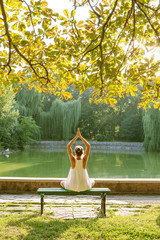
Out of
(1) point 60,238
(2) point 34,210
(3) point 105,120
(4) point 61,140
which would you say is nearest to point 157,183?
(2) point 34,210

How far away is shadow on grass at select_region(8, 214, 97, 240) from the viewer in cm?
268

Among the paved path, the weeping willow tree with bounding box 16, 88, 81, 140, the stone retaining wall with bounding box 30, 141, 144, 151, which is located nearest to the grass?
the paved path

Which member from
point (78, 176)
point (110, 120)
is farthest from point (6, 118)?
point (110, 120)

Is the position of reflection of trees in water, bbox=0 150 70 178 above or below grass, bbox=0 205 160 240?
below

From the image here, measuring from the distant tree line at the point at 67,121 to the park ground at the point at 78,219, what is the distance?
37.8ft

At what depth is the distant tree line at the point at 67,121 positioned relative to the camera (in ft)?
67.1

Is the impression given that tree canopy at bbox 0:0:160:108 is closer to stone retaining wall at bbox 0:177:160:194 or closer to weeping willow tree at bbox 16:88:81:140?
stone retaining wall at bbox 0:177:160:194

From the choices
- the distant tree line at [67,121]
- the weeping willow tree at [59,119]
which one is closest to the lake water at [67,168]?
the distant tree line at [67,121]

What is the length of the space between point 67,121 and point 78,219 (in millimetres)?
22754

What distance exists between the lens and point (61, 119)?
26062 mm

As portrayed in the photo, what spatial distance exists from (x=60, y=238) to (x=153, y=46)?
6.54 feet

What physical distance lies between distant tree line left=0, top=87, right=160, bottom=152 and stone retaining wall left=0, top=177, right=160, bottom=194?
10563 millimetres

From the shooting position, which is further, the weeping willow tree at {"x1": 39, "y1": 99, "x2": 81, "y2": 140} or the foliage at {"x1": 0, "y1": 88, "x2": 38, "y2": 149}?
the weeping willow tree at {"x1": 39, "y1": 99, "x2": 81, "y2": 140}

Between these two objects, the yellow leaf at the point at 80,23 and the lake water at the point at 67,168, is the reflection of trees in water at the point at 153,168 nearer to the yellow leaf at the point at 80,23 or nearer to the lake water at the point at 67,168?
the lake water at the point at 67,168
